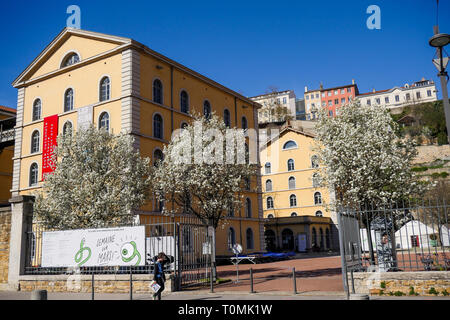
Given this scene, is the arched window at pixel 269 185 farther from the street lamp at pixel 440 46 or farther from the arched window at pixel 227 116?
the street lamp at pixel 440 46

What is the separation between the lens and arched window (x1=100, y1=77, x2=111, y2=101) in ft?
95.0

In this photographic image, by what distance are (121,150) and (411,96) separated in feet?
303

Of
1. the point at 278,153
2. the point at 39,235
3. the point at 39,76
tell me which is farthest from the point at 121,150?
the point at 278,153

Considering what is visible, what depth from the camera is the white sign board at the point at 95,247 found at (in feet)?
46.0

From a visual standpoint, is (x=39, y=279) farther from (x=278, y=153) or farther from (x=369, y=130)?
(x=278, y=153)

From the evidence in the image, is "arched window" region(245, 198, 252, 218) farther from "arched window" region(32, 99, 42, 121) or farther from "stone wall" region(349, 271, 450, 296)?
"stone wall" region(349, 271, 450, 296)

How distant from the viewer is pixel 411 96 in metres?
98.1

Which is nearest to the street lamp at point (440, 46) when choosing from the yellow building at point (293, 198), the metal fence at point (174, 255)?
A: the metal fence at point (174, 255)

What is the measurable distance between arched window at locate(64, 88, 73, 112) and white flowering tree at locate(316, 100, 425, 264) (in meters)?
19.0

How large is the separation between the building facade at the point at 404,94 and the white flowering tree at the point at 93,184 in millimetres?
85336

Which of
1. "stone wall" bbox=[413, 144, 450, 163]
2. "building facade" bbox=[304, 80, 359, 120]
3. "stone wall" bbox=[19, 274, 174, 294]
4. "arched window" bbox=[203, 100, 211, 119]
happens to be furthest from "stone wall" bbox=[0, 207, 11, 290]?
"building facade" bbox=[304, 80, 359, 120]

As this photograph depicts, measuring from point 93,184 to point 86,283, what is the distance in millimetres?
5252

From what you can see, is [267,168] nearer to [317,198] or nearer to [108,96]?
[317,198]
